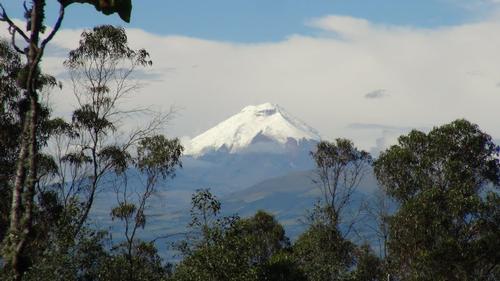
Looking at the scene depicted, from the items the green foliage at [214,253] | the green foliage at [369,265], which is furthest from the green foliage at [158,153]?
the green foliage at [369,265]

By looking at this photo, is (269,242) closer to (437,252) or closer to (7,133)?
(437,252)

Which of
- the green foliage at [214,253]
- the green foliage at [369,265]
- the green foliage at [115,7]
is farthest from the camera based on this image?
the green foliage at [369,265]

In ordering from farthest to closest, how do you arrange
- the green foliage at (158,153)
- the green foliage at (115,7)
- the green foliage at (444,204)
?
1. the green foliage at (158,153)
2. the green foliage at (444,204)
3. the green foliage at (115,7)

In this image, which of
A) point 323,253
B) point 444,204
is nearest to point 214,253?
point 444,204

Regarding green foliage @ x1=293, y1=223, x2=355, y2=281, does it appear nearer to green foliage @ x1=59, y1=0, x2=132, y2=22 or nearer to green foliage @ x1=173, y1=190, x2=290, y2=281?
green foliage @ x1=173, y1=190, x2=290, y2=281

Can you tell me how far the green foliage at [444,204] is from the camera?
50.6 meters

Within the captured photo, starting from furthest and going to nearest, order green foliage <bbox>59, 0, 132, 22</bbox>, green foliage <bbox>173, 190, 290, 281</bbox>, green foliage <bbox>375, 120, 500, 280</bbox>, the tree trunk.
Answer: green foliage <bbox>375, 120, 500, 280</bbox> < green foliage <bbox>173, 190, 290, 281</bbox> < the tree trunk < green foliage <bbox>59, 0, 132, 22</bbox>

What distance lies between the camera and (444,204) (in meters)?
52.5

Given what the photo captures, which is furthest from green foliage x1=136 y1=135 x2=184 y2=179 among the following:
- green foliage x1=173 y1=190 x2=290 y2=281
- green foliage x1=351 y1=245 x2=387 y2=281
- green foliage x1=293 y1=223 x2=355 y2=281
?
green foliage x1=351 y1=245 x2=387 y2=281

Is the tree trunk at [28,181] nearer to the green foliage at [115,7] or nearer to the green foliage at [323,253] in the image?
the green foliage at [115,7]

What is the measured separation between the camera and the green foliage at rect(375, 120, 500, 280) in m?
50.6

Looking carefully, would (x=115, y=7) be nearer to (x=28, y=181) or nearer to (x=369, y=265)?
(x=28, y=181)

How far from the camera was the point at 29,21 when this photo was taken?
16328mm

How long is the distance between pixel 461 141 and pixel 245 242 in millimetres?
24648
